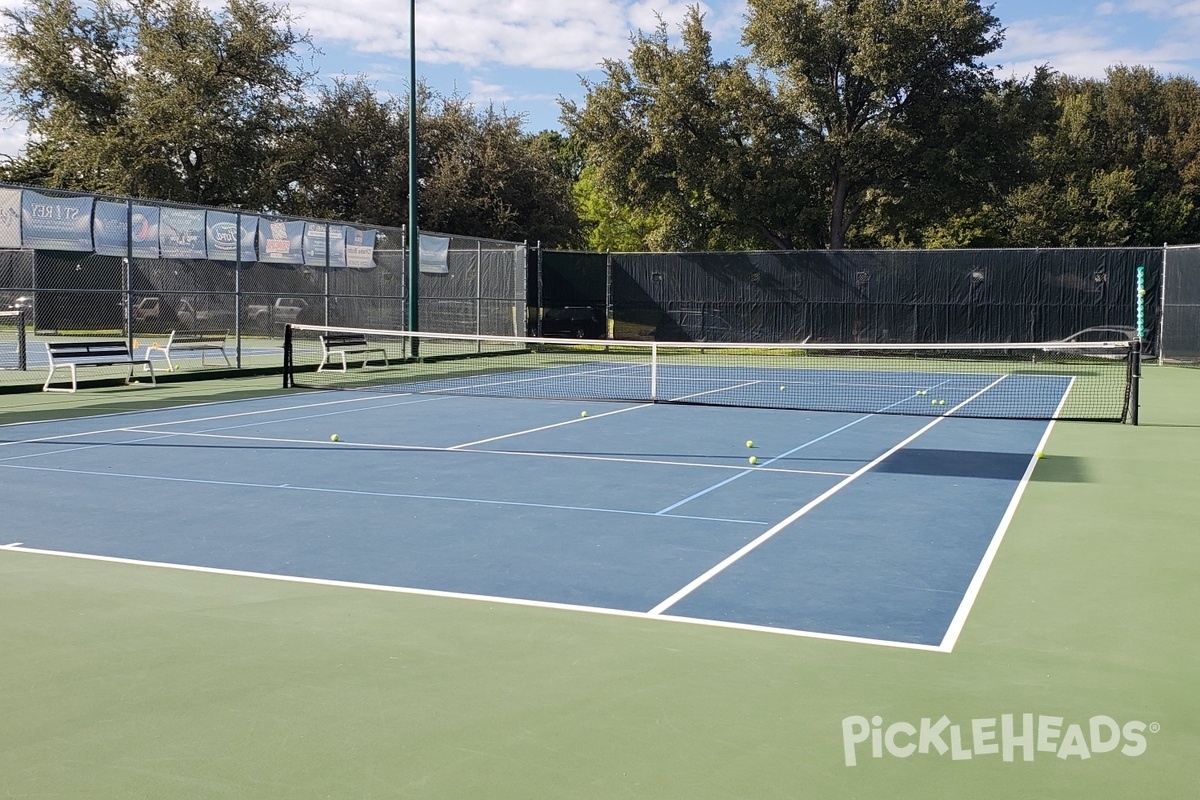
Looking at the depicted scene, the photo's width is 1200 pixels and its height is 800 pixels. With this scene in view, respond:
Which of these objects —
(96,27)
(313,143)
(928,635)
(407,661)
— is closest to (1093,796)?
(928,635)

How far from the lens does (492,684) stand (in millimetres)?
4367

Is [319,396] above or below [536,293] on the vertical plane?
below

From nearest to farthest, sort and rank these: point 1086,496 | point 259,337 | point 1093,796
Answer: point 1093,796 < point 1086,496 < point 259,337

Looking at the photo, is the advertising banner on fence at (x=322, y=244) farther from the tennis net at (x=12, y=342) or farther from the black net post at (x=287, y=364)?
the tennis net at (x=12, y=342)

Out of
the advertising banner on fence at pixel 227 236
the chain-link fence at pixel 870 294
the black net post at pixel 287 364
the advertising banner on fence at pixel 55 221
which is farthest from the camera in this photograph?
the chain-link fence at pixel 870 294

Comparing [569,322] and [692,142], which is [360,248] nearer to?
[569,322]

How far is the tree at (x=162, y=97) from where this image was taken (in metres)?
36.8

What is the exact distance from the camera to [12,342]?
2622 centimetres

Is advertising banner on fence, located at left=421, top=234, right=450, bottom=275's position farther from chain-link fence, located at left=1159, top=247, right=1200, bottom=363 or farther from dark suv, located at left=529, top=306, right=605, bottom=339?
chain-link fence, located at left=1159, top=247, right=1200, bottom=363

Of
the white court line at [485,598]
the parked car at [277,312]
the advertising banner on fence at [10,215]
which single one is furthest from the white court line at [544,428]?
the parked car at [277,312]

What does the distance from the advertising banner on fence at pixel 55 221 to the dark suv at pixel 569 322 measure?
15818 mm

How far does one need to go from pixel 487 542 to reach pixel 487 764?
332cm

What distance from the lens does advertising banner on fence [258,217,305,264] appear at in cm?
2108

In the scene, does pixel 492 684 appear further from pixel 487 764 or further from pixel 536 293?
pixel 536 293
